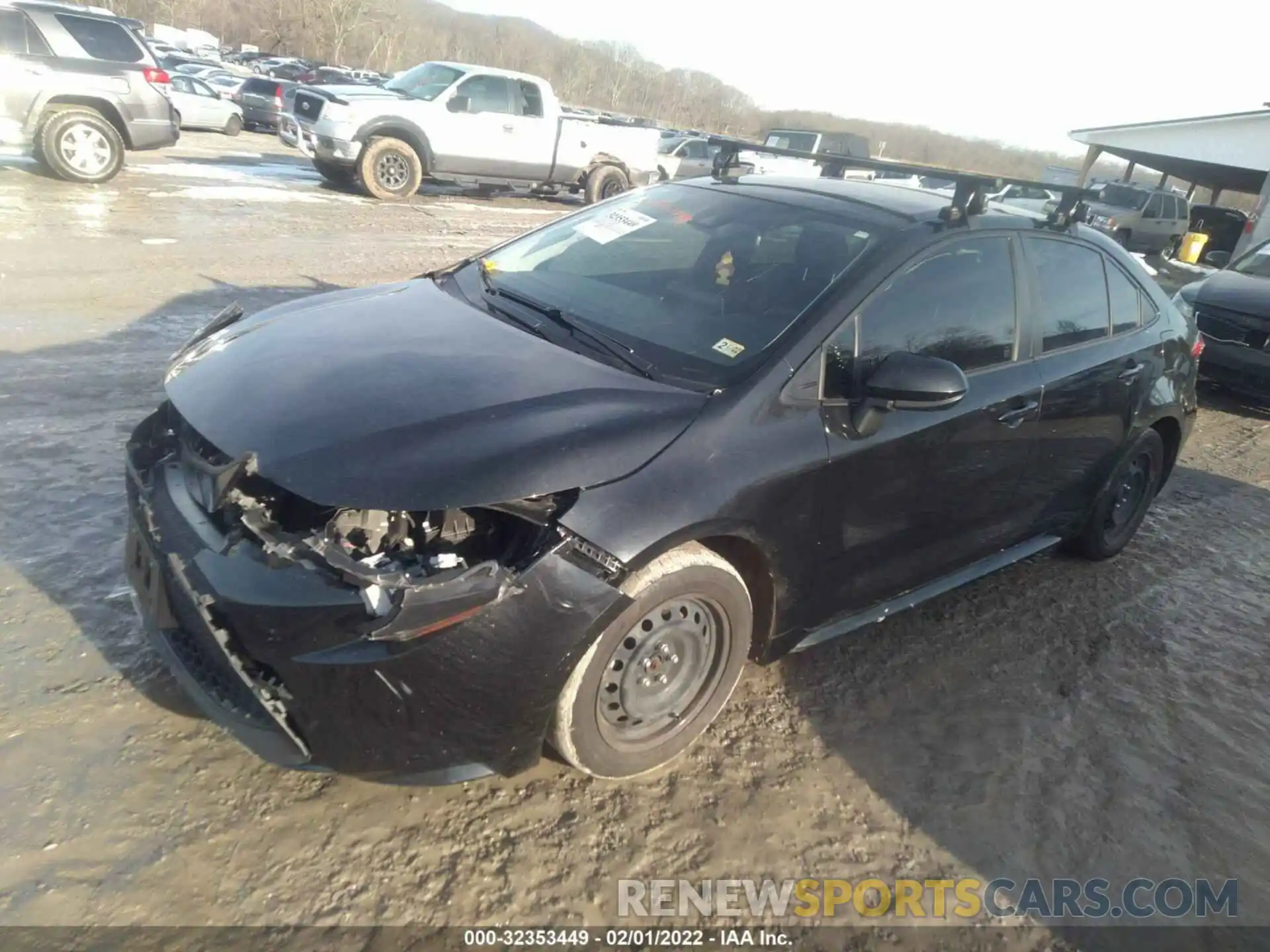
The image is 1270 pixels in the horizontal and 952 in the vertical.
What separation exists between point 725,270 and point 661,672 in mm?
1518

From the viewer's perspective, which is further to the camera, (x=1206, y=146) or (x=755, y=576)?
(x=1206, y=146)

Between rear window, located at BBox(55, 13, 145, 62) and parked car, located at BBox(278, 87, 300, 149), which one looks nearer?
rear window, located at BBox(55, 13, 145, 62)

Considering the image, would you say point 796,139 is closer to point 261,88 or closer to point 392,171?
point 392,171

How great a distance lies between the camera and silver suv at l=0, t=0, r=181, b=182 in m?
10.3

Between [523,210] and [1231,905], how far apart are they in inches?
543

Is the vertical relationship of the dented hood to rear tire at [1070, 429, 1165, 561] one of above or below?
above

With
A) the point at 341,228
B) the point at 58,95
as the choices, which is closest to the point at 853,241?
the point at 341,228

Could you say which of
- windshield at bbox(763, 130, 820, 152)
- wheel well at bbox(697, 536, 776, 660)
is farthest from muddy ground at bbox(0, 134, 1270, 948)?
windshield at bbox(763, 130, 820, 152)

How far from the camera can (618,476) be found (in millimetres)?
2414

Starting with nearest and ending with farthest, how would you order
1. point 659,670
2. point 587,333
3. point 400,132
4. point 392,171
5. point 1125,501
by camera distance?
point 659,670 → point 587,333 → point 1125,501 → point 400,132 → point 392,171

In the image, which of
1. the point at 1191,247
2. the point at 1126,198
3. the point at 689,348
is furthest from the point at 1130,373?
the point at 1191,247

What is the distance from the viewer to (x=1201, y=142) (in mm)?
25062

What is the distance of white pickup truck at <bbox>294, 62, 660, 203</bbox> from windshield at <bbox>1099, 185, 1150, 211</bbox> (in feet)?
45.6

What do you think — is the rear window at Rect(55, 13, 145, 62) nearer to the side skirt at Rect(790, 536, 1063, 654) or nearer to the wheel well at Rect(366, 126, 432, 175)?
the wheel well at Rect(366, 126, 432, 175)
